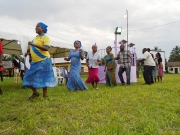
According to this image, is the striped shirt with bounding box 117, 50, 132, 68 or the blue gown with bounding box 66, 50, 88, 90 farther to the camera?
the striped shirt with bounding box 117, 50, 132, 68

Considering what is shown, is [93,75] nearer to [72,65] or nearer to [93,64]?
[93,64]

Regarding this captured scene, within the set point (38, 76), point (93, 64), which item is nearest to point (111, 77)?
point (93, 64)

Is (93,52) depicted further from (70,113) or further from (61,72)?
(70,113)

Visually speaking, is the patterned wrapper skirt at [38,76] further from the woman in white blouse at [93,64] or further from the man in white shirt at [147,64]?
the man in white shirt at [147,64]

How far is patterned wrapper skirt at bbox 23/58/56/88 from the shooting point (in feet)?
15.3

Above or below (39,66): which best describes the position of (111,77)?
below

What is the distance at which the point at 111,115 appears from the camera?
3.13 metres

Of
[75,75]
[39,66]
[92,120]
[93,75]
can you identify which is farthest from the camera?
[93,75]

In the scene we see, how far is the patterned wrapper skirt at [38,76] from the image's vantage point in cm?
465

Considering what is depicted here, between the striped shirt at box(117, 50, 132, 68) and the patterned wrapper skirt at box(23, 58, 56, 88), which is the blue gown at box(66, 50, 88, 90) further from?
the striped shirt at box(117, 50, 132, 68)

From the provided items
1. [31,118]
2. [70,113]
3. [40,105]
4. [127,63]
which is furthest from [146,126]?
[127,63]

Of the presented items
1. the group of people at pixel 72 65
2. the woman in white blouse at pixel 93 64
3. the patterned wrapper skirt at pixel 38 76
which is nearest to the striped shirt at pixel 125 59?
the group of people at pixel 72 65

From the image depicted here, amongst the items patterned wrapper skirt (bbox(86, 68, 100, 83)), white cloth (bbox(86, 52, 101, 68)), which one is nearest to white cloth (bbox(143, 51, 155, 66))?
white cloth (bbox(86, 52, 101, 68))

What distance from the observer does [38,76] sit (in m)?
4.70
